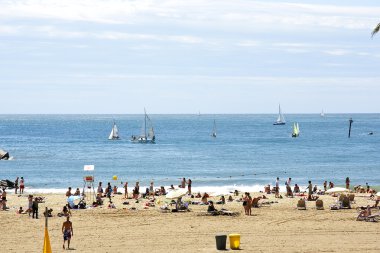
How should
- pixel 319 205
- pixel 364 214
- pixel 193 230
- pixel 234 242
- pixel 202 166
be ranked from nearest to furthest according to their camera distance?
pixel 234 242, pixel 193 230, pixel 364 214, pixel 319 205, pixel 202 166

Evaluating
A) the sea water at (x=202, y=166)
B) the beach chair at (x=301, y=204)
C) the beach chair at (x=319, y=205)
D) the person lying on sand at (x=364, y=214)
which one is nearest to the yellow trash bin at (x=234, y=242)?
the person lying on sand at (x=364, y=214)

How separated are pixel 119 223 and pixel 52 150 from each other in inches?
3252

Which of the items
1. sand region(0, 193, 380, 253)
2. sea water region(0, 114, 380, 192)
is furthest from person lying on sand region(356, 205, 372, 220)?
sea water region(0, 114, 380, 192)

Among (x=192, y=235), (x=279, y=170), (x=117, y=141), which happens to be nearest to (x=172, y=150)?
(x=117, y=141)

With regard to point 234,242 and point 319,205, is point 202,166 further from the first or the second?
point 234,242

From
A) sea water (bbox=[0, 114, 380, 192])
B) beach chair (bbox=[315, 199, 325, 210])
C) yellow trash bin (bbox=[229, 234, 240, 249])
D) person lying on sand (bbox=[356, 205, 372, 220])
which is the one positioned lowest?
yellow trash bin (bbox=[229, 234, 240, 249])

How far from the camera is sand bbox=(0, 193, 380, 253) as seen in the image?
88.7 ft

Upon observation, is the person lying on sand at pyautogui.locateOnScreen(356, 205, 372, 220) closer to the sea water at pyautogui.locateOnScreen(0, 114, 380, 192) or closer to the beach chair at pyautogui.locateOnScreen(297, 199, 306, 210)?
the beach chair at pyautogui.locateOnScreen(297, 199, 306, 210)

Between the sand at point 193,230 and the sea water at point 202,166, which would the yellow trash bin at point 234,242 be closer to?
the sand at point 193,230

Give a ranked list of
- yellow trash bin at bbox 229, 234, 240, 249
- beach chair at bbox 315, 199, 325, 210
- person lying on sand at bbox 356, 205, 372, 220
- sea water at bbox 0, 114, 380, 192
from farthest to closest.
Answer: sea water at bbox 0, 114, 380, 192
beach chair at bbox 315, 199, 325, 210
person lying on sand at bbox 356, 205, 372, 220
yellow trash bin at bbox 229, 234, 240, 249

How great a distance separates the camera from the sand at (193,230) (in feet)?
88.7

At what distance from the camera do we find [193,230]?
31031 mm

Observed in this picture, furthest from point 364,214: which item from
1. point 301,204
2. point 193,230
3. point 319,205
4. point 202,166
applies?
point 202,166

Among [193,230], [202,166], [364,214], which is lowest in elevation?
[193,230]
